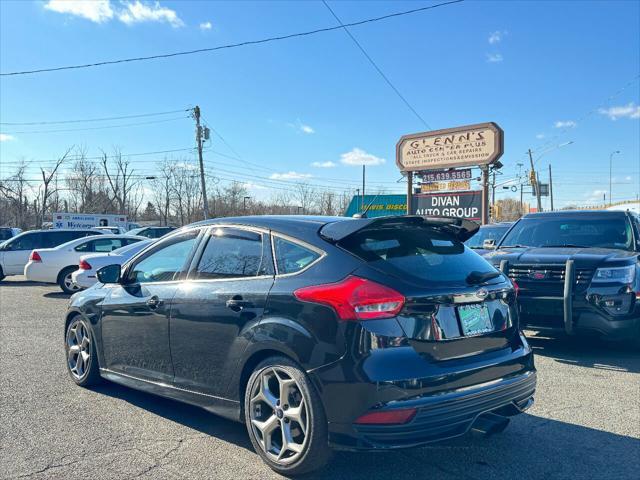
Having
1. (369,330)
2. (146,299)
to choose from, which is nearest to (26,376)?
(146,299)

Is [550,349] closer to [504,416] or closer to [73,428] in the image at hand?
[504,416]

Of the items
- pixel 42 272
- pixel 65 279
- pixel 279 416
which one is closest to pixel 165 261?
pixel 279 416

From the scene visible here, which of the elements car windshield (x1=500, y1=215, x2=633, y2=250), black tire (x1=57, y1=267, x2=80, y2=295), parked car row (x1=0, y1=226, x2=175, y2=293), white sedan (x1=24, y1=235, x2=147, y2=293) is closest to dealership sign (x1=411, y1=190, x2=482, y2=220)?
parked car row (x1=0, y1=226, x2=175, y2=293)

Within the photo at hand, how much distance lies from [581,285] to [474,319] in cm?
348

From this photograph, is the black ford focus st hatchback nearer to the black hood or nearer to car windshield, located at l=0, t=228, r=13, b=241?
the black hood

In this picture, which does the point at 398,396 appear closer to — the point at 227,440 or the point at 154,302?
the point at 227,440

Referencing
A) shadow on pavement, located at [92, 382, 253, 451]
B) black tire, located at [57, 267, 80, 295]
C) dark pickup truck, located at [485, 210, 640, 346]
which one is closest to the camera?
shadow on pavement, located at [92, 382, 253, 451]

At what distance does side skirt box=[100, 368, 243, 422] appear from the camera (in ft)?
12.2

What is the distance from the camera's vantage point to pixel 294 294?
10.9 ft

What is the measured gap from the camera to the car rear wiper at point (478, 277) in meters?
3.45

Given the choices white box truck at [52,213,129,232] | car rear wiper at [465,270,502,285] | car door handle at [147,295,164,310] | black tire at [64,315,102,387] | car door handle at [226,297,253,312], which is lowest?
black tire at [64,315,102,387]

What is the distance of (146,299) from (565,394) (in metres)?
3.91

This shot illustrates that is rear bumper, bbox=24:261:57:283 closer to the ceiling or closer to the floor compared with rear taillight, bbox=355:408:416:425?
closer to the floor

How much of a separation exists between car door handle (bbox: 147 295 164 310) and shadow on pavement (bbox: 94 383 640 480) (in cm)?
97
